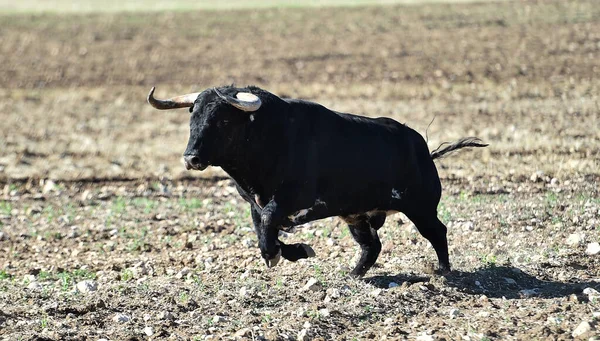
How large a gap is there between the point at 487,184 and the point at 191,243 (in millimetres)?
5131

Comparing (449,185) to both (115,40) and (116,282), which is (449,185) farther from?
(115,40)

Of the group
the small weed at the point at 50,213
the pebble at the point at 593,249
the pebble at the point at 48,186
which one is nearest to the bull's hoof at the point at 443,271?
the pebble at the point at 593,249

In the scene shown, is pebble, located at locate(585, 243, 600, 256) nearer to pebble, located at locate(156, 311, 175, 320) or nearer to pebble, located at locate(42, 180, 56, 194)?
pebble, located at locate(156, 311, 175, 320)

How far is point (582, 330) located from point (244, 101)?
3.64 metres

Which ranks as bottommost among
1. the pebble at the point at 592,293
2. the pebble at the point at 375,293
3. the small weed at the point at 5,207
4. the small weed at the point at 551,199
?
the small weed at the point at 5,207

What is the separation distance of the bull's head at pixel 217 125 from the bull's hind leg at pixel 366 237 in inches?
63.2

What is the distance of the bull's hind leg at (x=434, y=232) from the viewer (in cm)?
1061

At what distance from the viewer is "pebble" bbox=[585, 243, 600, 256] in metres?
11.0

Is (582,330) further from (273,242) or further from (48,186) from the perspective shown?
(48,186)

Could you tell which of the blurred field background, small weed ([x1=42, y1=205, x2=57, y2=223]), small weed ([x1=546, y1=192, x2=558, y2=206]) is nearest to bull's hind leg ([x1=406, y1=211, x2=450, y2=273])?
small weed ([x1=546, y1=192, x2=558, y2=206])

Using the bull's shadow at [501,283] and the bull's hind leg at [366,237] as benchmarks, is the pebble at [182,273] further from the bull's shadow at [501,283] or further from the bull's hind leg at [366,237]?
the bull's shadow at [501,283]

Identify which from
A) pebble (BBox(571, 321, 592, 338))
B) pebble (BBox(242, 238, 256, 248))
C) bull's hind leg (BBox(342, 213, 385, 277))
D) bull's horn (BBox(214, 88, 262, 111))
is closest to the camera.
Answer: pebble (BBox(571, 321, 592, 338))

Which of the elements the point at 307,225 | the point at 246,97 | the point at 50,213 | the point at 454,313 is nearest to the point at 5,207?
the point at 50,213

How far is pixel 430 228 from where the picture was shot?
418 inches
